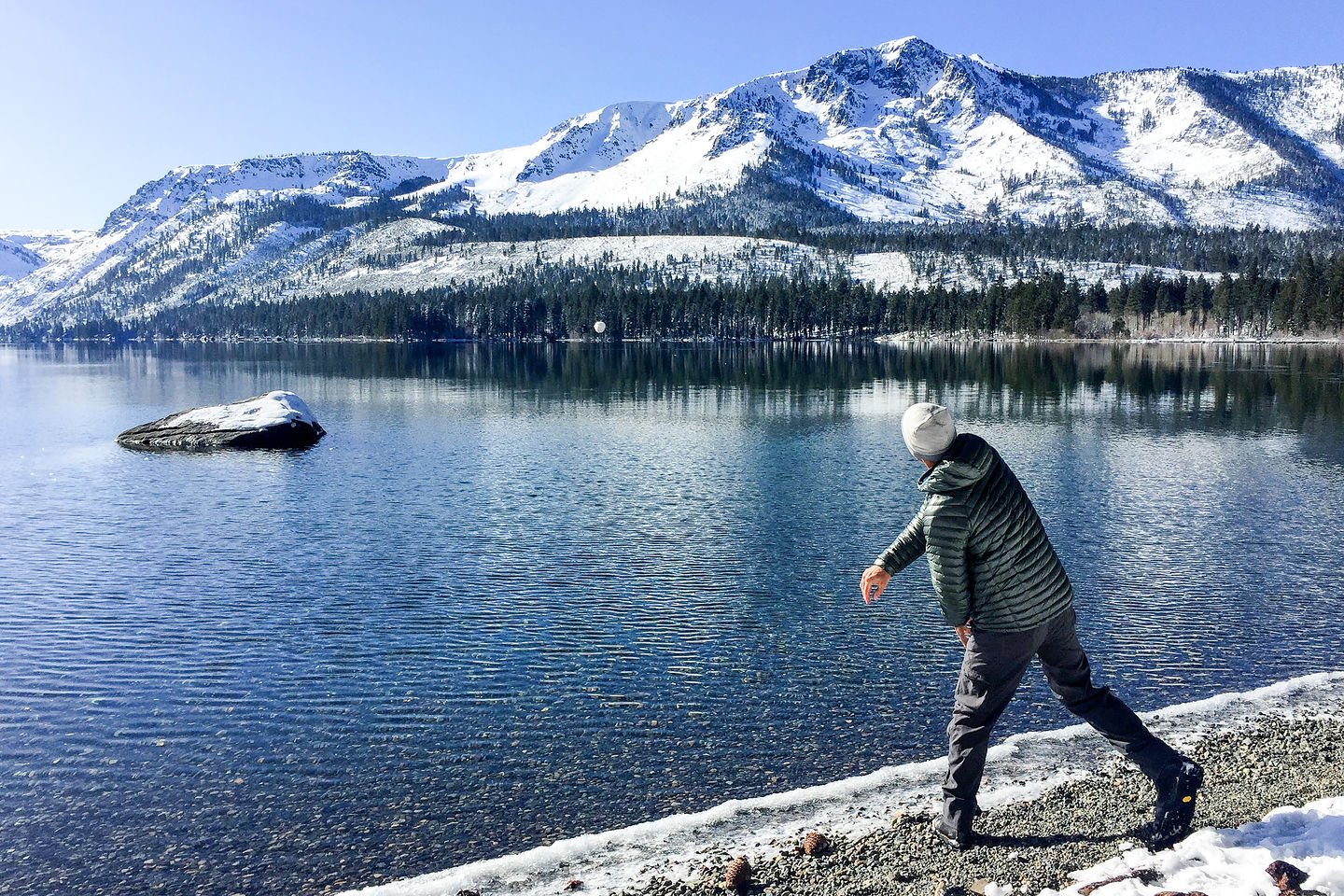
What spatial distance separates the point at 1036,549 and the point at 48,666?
52.3 ft

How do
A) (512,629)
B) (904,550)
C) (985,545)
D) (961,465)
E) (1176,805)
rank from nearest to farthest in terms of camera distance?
(961,465) < (985,545) < (1176,805) < (904,550) < (512,629)

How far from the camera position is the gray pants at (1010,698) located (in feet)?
26.7

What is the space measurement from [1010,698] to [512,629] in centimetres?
1065

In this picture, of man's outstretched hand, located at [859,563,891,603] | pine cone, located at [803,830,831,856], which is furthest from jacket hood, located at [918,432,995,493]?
pine cone, located at [803,830,831,856]

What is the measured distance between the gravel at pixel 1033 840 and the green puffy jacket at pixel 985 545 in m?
2.09

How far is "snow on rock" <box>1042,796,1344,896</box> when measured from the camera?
6.84 metres

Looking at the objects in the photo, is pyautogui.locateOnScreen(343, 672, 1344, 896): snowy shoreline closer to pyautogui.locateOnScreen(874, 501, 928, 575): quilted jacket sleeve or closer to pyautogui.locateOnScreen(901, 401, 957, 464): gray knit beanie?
pyautogui.locateOnScreen(874, 501, 928, 575): quilted jacket sleeve

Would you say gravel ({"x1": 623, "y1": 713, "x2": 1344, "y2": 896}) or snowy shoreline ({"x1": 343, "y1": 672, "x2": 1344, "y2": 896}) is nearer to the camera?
gravel ({"x1": 623, "y1": 713, "x2": 1344, "y2": 896})

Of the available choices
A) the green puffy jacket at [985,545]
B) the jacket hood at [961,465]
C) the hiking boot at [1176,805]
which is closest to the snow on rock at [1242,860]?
the hiking boot at [1176,805]

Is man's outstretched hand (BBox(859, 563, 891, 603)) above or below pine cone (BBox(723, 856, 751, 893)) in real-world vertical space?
above

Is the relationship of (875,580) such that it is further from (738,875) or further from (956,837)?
(738,875)

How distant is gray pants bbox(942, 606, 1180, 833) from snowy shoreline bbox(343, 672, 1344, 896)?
25.7 inches

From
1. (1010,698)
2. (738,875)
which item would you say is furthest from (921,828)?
(738,875)

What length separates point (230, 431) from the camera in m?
44.6
